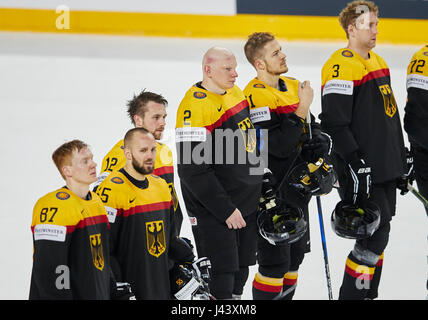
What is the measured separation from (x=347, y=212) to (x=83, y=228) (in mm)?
1462

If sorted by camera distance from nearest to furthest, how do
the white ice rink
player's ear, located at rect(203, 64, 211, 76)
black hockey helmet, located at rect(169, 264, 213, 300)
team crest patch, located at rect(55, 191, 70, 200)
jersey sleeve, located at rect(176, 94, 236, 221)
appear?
team crest patch, located at rect(55, 191, 70, 200), black hockey helmet, located at rect(169, 264, 213, 300), jersey sleeve, located at rect(176, 94, 236, 221), player's ear, located at rect(203, 64, 211, 76), the white ice rink

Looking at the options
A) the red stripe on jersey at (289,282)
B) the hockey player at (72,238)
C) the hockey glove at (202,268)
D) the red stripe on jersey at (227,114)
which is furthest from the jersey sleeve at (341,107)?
the hockey player at (72,238)

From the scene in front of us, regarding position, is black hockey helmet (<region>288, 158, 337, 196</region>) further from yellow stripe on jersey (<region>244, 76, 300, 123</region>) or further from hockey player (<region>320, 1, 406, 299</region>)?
yellow stripe on jersey (<region>244, 76, 300, 123</region>)

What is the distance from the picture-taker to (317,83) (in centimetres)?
716

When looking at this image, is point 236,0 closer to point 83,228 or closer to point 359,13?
point 359,13

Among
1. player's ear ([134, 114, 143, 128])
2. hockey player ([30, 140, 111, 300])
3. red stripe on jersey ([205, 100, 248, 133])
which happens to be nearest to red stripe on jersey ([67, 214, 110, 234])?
hockey player ([30, 140, 111, 300])

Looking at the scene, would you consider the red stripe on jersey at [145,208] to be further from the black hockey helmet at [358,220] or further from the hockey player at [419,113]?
the hockey player at [419,113]

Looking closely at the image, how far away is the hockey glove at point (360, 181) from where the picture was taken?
3613 millimetres

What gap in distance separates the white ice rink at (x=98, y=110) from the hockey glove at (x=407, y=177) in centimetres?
60

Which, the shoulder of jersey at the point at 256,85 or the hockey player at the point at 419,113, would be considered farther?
the hockey player at the point at 419,113

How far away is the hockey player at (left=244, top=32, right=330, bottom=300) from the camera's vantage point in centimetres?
359

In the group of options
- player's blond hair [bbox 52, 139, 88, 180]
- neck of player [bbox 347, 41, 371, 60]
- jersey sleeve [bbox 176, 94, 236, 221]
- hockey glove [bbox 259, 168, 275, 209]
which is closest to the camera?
player's blond hair [bbox 52, 139, 88, 180]

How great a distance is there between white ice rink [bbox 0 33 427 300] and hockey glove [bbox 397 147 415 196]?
23.5 inches
